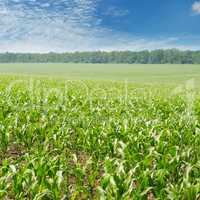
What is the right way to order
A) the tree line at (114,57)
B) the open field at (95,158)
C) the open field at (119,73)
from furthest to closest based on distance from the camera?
the tree line at (114,57) < the open field at (119,73) < the open field at (95,158)

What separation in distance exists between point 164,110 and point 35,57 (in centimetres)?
11016

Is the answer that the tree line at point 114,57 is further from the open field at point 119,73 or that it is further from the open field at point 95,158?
the open field at point 95,158

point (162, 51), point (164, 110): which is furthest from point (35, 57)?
point (164, 110)

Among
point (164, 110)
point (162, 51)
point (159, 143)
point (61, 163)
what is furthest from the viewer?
point (162, 51)

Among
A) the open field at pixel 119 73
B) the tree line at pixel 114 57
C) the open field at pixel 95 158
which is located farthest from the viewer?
the tree line at pixel 114 57

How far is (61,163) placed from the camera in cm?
534

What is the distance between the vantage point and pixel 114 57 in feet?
382

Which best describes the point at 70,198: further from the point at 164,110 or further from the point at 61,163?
the point at 164,110

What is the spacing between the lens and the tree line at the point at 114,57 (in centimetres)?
11150

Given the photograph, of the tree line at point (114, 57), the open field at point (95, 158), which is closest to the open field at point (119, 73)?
the tree line at point (114, 57)

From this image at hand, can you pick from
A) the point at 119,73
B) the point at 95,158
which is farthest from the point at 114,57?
the point at 95,158

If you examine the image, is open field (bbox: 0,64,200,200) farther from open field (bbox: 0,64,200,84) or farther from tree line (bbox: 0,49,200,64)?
tree line (bbox: 0,49,200,64)

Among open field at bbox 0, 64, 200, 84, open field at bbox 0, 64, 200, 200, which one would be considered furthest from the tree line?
open field at bbox 0, 64, 200, 200

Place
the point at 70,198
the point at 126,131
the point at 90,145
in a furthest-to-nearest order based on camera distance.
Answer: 1. the point at 126,131
2. the point at 90,145
3. the point at 70,198
